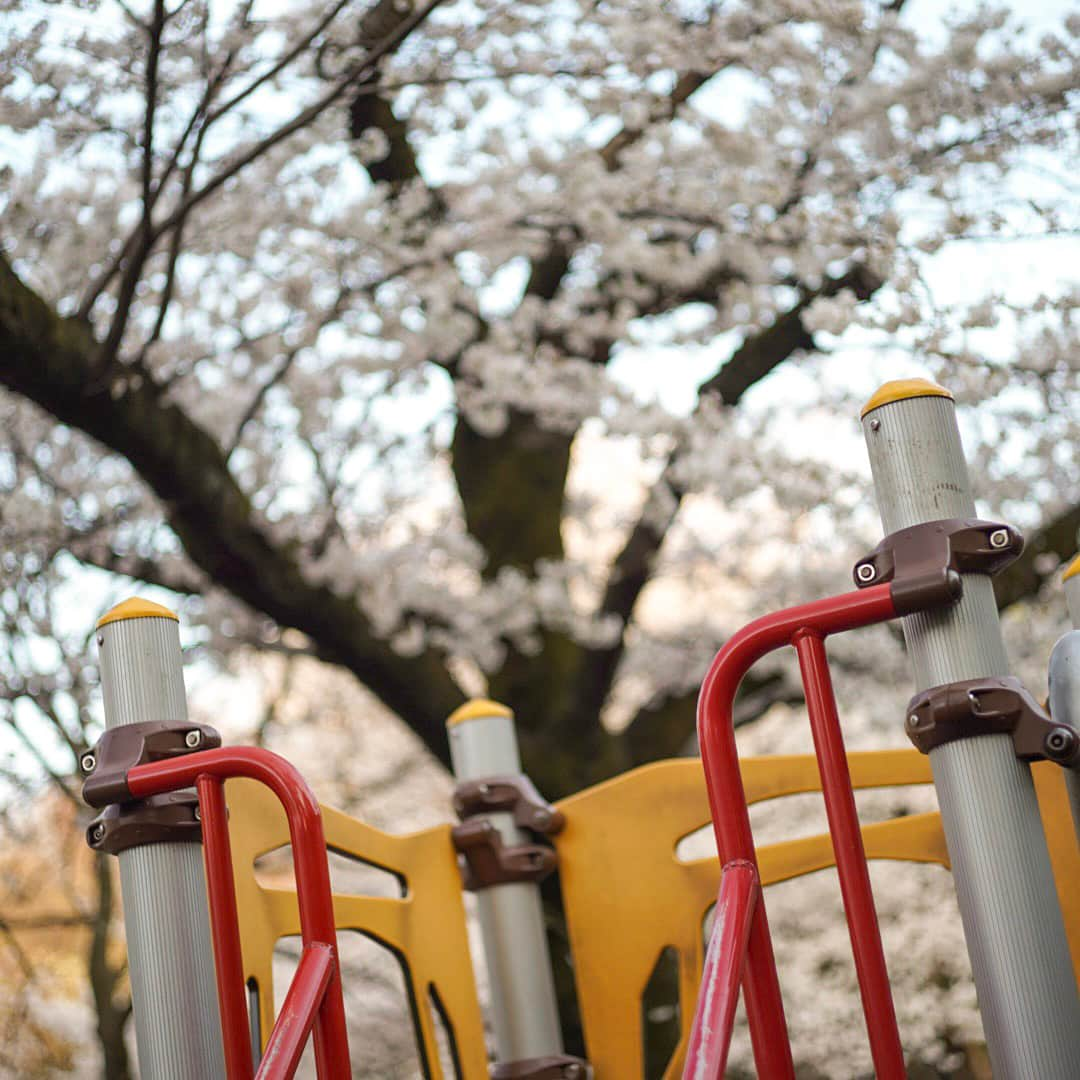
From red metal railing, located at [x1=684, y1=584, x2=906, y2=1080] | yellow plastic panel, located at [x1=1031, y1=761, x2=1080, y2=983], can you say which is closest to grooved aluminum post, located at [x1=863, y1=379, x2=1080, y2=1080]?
red metal railing, located at [x1=684, y1=584, x2=906, y2=1080]

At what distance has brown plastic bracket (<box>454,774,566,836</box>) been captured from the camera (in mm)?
2996

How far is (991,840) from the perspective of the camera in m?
1.70

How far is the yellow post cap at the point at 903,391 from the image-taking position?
1887 millimetres

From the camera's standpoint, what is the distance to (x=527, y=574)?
604cm

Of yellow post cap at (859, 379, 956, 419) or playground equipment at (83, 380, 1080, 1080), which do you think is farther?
yellow post cap at (859, 379, 956, 419)

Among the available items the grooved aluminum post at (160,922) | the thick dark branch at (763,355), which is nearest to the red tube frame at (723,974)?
the grooved aluminum post at (160,922)

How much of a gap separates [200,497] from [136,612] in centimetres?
218

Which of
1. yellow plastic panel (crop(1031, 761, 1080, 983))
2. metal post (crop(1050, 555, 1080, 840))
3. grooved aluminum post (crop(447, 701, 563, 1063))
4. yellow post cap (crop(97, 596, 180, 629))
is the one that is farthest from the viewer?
grooved aluminum post (crop(447, 701, 563, 1063))

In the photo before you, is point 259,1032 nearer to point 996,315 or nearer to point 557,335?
point 996,315

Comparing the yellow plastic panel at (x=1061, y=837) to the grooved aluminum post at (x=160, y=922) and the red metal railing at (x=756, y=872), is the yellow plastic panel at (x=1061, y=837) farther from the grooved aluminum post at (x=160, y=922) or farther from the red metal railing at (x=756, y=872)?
the grooved aluminum post at (x=160, y=922)

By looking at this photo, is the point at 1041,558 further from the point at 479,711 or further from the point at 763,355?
the point at 479,711

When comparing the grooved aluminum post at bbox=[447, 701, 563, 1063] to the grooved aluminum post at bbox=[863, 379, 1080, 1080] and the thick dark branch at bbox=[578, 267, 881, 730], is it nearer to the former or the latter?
the grooved aluminum post at bbox=[863, 379, 1080, 1080]

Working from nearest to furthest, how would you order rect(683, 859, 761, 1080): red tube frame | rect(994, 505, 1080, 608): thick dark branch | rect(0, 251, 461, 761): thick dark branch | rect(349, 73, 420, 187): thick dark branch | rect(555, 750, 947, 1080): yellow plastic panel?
rect(683, 859, 761, 1080): red tube frame → rect(555, 750, 947, 1080): yellow plastic panel → rect(0, 251, 461, 761): thick dark branch → rect(994, 505, 1080, 608): thick dark branch → rect(349, 73, 420, 187): thick dark branch

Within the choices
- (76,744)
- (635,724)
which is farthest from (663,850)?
(76,744)
